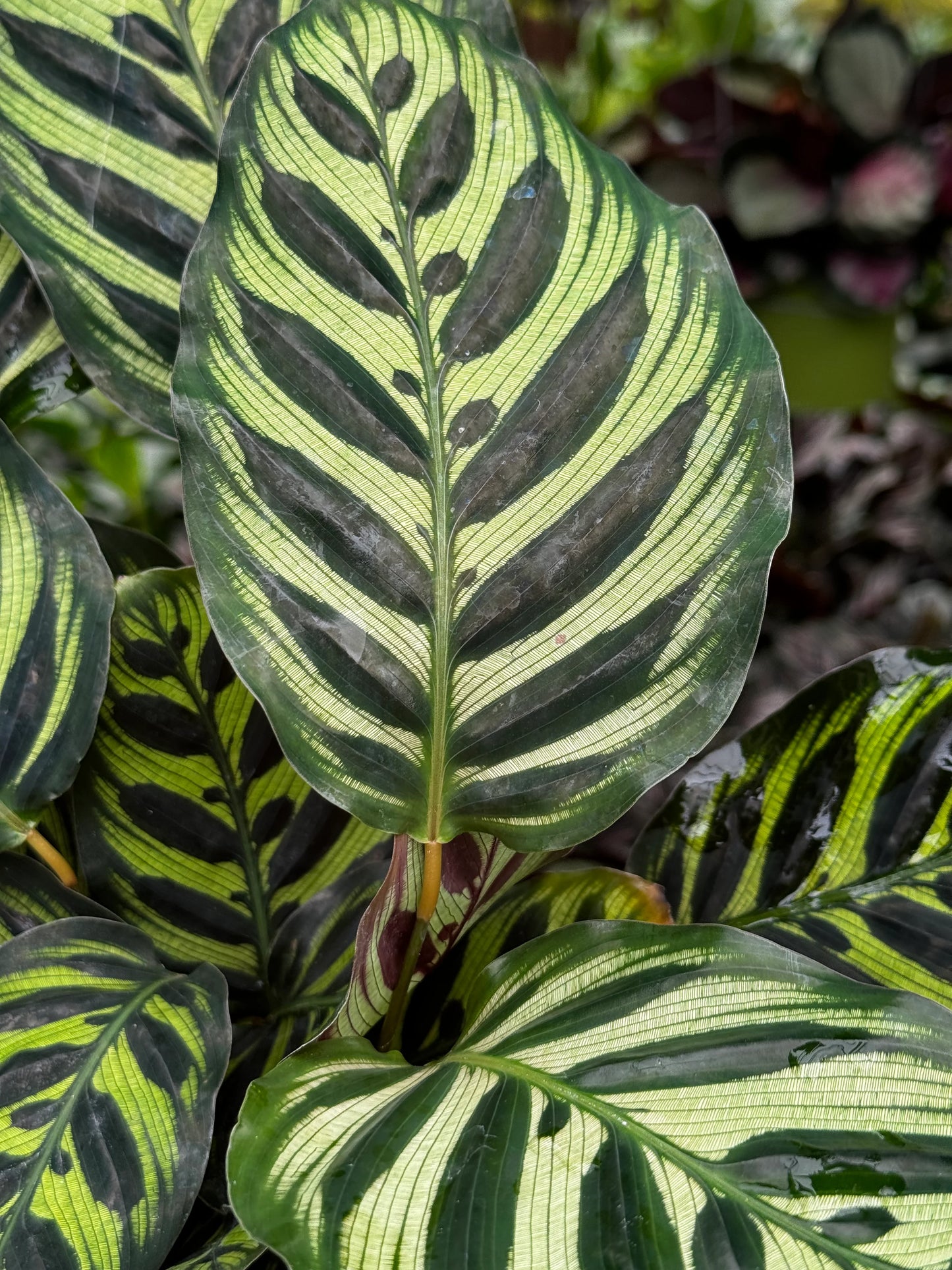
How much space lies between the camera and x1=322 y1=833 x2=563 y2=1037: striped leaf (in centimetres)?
45

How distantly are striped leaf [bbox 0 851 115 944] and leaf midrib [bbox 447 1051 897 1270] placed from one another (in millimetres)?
238

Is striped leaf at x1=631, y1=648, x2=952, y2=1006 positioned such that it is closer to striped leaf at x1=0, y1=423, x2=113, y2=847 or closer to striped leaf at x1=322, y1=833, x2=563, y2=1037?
A: striped leaf at x1=322, y1=833, x2=563, y2=1037

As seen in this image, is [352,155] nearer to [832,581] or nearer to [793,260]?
[832,581]

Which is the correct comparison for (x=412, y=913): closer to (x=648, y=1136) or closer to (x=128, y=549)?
(x=648, y=1136)

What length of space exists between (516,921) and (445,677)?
180 mm

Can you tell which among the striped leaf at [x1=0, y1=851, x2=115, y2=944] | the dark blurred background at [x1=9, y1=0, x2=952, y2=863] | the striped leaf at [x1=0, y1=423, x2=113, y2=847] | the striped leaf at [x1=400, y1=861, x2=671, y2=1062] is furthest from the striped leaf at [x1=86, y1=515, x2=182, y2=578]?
the dark blurred background at [x1=9, y1=0, x2=952, y2=863]

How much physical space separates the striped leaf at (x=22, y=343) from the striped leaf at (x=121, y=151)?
0.07 m

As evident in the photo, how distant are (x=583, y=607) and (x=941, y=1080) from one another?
232 millimetres

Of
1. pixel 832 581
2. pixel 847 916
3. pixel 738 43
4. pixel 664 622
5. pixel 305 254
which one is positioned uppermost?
pixel 738 43

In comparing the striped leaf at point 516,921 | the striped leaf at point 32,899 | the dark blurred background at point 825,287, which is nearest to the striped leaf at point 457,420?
the striped leaf at point 516,921

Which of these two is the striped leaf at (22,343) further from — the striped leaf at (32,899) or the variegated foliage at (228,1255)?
the variegated foliage at (228,1255)

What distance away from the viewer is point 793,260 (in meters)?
1.59

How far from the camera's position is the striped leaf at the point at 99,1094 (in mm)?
405

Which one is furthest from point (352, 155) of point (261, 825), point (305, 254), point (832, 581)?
point (832, 581)
